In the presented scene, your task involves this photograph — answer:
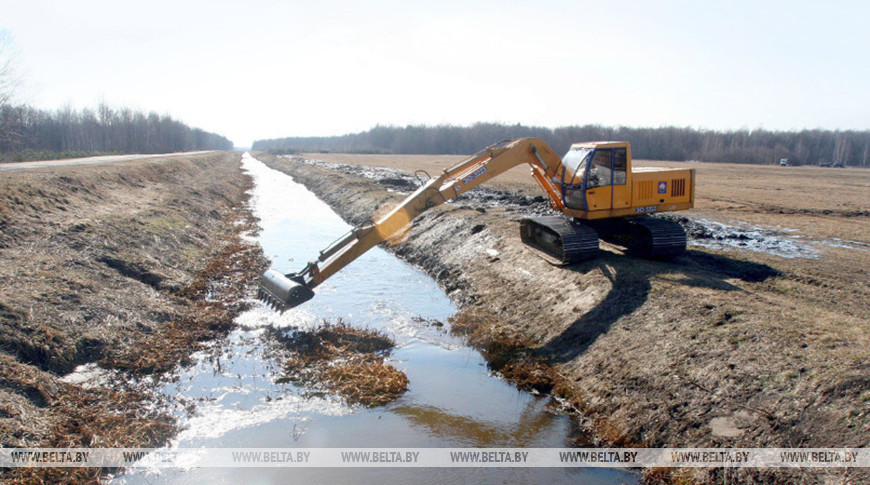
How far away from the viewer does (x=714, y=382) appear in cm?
697

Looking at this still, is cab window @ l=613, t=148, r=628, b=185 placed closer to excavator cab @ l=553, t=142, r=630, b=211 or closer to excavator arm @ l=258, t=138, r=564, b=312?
excavator cab @ l=553, t=142, r=630, b=211

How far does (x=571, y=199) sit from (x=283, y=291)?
671 cm

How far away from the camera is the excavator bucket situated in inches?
414

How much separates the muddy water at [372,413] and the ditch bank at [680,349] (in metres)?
0.67

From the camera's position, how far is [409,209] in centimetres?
1170

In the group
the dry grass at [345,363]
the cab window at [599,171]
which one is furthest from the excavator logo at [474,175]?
the dry grass at [345,363]

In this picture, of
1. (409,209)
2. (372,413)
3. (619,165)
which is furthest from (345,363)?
(619,165)

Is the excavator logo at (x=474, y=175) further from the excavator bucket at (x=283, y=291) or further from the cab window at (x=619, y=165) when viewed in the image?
the excavator bucket at (x=283, y=291)

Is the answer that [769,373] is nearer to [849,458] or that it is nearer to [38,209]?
[849,458]

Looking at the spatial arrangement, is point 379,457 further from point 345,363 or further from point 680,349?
point 680,349

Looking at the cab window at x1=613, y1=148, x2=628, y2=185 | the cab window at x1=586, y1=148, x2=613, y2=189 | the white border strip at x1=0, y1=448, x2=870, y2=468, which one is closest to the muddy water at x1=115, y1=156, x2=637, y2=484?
the white border strip at x1=0, y1=448, x2=870, y2=468

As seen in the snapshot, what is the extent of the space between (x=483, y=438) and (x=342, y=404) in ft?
7.60

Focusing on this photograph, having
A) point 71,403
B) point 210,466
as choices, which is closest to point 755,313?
point 210,466

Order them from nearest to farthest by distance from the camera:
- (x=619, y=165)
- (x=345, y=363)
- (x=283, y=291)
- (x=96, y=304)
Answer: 1. (x=345, y=363)
2. (x=96, y=304)
3. (x=283, y=291)
4. (x=619, y=165)
